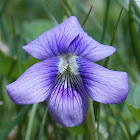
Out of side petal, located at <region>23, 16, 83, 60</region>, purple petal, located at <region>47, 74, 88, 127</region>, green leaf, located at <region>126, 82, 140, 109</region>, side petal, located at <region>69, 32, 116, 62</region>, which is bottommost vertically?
green leaf, located at <region>126, 82, 140, 109</region>

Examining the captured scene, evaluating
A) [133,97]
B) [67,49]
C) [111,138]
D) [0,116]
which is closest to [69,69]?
[67,49]

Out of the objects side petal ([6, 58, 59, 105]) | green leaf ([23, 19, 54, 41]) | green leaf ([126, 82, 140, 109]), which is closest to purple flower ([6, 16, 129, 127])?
side petal ([6, 58, 59, 105])

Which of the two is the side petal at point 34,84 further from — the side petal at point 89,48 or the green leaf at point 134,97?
the green leaf at point 134,97

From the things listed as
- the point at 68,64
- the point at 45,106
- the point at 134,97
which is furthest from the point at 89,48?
the point at 45,106

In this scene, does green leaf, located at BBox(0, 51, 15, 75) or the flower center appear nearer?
the flower center

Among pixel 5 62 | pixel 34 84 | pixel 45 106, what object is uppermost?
pixel 34 84

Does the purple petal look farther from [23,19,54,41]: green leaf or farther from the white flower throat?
[23,19,54,41]: green leaf

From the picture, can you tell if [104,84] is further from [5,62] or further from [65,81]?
[5,62]
